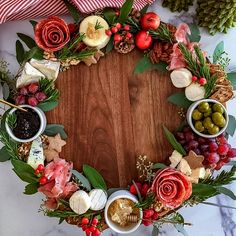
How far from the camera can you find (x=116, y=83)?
1057 mm

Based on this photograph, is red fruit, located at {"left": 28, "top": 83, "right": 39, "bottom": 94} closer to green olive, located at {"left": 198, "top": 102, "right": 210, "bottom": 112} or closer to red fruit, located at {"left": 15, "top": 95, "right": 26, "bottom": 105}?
red fruit, located at {"left": 15, "top": 95, "right": 26, "bottom": 105}

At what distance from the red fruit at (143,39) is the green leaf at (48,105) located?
199 millimetres

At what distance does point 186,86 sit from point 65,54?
0.24m

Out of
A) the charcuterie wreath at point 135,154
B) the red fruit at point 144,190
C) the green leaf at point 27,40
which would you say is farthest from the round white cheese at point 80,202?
the green leaf at point 27,40

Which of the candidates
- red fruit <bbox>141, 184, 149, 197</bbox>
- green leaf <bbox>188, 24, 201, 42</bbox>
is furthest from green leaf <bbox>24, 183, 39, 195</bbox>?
green leaf <bbox>188, 24, 201, 42</bbox>

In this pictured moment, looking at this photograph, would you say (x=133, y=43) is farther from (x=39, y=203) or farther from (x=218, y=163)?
(x=39, y=203)

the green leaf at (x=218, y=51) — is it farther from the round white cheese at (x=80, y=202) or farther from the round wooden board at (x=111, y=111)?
the round white cheese at (x=80, y=202)

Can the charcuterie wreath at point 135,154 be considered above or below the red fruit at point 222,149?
above

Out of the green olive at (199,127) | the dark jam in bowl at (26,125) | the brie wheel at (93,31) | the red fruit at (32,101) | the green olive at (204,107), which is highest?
the brie wheel at (93,31)

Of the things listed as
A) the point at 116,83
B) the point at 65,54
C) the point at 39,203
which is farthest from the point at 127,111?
the point at 39,203

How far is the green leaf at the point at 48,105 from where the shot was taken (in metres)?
1.03

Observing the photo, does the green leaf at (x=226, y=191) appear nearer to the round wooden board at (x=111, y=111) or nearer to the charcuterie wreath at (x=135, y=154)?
the charcuterie wreath at (x=135, y=154)

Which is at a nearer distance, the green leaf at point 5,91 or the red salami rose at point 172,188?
the red salami rose at point 172,188

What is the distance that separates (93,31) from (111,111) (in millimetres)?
162
